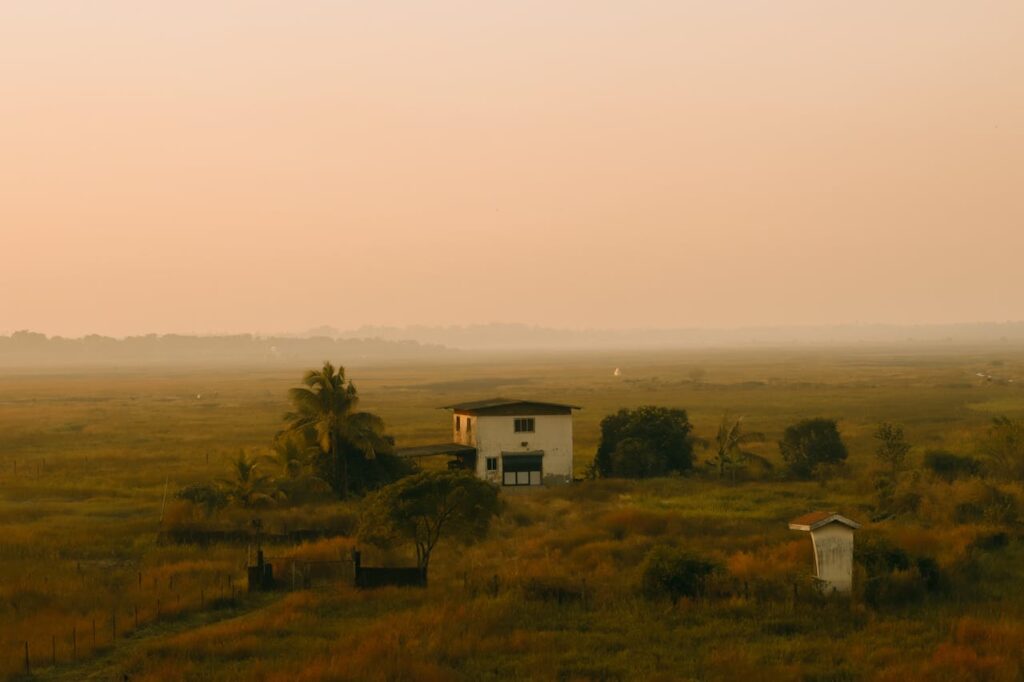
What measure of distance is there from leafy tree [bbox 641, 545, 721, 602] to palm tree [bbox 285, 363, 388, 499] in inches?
835

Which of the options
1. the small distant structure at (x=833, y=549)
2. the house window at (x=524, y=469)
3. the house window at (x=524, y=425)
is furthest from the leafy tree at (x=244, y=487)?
the small distant structure at (x=833, y=549)

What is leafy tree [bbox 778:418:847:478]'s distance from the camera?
52553 millimetres

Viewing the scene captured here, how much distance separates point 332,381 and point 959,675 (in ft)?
108

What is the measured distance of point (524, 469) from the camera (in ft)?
163

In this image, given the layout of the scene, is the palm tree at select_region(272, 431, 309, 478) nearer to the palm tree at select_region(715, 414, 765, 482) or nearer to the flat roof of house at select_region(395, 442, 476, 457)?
the flat roof of house at select_region(395, 442, 476, 457)

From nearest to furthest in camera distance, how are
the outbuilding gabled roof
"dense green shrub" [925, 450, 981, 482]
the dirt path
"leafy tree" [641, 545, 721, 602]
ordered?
the dirt path
the outbuilding gabled roof
"leafy tree" [641, 545, 721, 602]
"dense green shrub" [925, 450, 981, 482]

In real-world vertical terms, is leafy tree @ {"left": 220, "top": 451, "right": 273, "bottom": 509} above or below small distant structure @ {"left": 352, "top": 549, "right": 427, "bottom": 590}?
above

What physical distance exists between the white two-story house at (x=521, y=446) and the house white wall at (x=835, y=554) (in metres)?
23.6

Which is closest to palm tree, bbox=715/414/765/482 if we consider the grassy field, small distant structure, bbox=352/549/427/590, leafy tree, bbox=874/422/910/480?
the grassy field

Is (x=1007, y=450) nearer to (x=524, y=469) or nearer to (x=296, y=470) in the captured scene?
(x=524, y=469)

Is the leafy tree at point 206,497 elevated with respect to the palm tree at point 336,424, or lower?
lower

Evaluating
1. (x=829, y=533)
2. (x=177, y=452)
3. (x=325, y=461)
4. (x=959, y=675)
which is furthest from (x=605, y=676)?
(x=177, y=452)

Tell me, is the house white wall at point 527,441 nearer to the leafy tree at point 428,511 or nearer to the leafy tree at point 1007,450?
the leafy tree at point 428,511

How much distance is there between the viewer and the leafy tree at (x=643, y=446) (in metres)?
52.4
